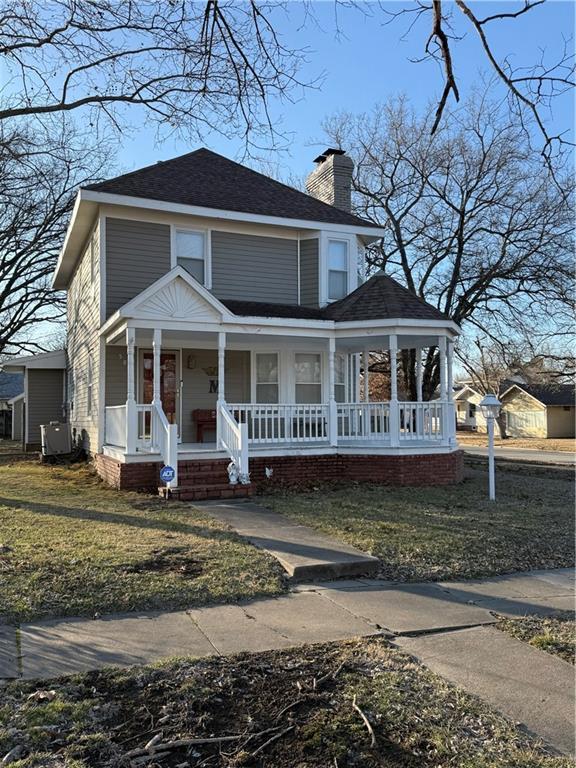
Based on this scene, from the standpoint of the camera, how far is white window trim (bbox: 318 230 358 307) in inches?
601

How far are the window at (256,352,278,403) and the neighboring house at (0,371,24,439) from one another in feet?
114

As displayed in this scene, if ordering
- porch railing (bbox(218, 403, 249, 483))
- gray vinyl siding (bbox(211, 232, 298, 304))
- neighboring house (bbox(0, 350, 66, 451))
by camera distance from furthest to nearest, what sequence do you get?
neighboring house (bbox(0, 350, 66, 451)) → gray vinyl siding (bbox(211, 232, 298, 304)) → porch railing (bbox(218, 403, 249, 483))

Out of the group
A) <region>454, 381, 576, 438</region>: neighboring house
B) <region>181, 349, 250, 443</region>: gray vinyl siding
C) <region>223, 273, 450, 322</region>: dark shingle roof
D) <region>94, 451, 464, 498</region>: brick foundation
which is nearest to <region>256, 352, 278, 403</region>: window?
<region>181, 349, 250, 443</region>: gray vinyl siding

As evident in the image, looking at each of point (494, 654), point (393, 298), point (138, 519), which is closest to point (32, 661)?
point (494, 654)

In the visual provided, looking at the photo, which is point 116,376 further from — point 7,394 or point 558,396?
point 558,396

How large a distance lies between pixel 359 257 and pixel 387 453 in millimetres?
6284

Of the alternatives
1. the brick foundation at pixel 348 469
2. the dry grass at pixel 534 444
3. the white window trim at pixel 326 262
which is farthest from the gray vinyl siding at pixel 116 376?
the dry grass at pixel 534 444

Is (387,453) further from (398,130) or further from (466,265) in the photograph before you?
(398,130)

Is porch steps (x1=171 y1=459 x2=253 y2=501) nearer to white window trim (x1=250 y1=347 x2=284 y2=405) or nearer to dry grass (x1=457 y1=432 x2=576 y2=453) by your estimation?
white window trim (x1=250 y1=347 x2=284 y2=405)

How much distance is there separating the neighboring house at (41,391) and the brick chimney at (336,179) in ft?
36.2

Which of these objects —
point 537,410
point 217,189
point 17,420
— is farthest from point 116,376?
point 537,410

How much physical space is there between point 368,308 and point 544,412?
151 feet

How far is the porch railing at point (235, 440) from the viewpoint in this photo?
36.3ft

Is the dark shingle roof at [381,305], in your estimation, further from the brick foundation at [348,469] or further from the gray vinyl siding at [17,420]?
the gray vinyl siding at [17,420]
